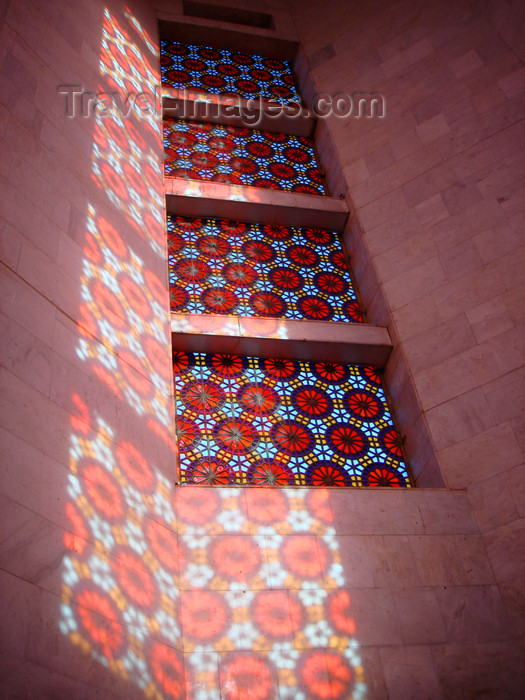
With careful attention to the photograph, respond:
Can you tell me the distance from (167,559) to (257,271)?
313 centimetres

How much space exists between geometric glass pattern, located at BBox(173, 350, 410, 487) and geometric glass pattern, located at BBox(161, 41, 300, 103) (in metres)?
4.13

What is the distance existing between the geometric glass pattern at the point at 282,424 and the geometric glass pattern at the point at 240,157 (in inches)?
94.3

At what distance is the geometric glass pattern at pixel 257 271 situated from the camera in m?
6.07

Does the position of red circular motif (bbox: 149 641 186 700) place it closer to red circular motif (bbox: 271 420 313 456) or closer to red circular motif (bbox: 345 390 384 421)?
red circular motif (bbox: 271 420 313 456)

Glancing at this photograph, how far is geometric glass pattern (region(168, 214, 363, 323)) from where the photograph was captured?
6074mm

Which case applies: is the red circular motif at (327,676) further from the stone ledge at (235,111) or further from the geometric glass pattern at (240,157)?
the stone ledge at (235,111)

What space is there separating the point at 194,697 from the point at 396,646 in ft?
3.86

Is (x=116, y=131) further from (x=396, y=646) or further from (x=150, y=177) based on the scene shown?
(x=396, y=646)

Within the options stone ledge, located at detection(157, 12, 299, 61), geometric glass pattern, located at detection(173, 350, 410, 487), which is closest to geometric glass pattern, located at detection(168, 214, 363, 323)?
geometric glass pattern, located at detection(173, 350, 410, 487)

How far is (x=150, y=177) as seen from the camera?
6293 mm

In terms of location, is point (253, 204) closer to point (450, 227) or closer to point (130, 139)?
point (130, 139)

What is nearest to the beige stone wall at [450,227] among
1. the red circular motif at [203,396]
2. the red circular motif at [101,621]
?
the red circular motif at [203,396]

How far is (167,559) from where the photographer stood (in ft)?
13.1

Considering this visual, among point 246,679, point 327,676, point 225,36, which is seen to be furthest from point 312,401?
point 225,36
